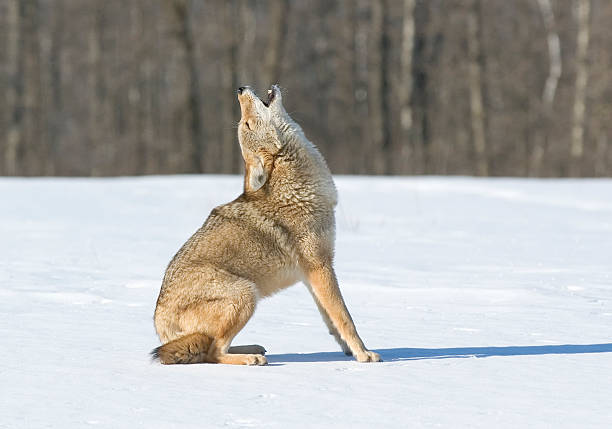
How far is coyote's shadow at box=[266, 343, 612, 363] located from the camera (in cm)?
471

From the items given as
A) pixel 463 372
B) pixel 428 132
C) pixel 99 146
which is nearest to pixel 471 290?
pixel 463 372

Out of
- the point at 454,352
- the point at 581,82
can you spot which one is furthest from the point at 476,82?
the point at 454,352

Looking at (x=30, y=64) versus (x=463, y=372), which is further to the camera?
(x=30, y=64)

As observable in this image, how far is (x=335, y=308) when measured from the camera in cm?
461

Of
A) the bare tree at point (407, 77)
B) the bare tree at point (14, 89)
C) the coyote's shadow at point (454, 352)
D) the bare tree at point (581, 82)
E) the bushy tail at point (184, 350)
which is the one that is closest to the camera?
the bushy tail at point (184, 350)

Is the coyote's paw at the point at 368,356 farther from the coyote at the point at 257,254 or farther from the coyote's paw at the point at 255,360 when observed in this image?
the coyote's paw at the point at 255,360

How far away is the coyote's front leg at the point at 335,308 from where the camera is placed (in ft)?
15.0

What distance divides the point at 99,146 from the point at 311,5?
968cm

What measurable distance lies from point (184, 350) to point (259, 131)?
4.14 ft

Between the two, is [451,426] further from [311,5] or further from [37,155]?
[311,5]

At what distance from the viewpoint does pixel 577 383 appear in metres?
4.09

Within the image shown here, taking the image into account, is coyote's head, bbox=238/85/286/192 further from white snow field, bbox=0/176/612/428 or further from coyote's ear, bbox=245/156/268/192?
white snow field, bbox=0/176/612/428

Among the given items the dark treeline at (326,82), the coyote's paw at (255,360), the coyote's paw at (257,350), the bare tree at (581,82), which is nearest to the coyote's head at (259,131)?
the coyote's paw at (257,350)

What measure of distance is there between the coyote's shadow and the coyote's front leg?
15 centimetres
